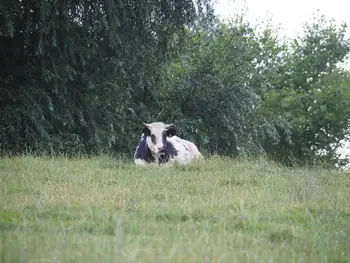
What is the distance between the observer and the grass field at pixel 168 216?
15.6 feet

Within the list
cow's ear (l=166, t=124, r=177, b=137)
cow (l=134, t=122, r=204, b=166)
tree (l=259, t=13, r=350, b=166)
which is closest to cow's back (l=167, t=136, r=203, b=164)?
cow (l=134, t=122, r=204, b=166)

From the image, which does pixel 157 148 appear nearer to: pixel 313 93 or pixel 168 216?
pixel 168 216

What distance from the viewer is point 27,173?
10328 mm

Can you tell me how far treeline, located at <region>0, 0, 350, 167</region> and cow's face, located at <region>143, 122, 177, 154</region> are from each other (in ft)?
9.19

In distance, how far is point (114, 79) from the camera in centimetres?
1862

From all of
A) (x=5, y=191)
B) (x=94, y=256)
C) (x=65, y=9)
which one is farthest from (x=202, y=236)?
(x=65, y=9)

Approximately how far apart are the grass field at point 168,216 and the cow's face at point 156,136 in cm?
291

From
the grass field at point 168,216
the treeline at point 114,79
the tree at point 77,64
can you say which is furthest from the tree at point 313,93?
the grass field at point 168,216

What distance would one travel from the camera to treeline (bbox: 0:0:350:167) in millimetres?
16547

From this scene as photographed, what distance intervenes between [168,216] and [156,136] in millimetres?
7974

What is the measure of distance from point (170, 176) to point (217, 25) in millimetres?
9377

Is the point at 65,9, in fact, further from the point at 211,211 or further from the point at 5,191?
the point at 211,211

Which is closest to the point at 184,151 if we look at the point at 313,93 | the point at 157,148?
the point at 157,148

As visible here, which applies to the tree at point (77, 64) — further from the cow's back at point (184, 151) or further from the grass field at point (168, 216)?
the grass field at point (168, 216)
